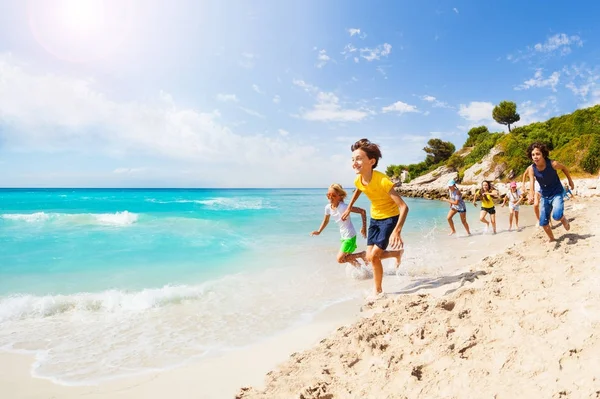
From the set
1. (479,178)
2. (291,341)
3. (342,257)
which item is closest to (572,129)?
(479,178)

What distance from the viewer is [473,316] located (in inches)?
121

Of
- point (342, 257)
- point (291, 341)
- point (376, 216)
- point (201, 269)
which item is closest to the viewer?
point (291, 341)

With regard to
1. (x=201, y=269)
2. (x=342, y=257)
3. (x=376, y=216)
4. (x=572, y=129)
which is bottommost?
(x=201, y=269)

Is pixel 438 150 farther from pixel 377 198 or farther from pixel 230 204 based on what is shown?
pixel 377 198

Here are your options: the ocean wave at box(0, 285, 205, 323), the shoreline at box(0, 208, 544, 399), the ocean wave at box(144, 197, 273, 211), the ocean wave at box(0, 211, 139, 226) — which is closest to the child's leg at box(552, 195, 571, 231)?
the shoreline at box(0, 208, 544, 399)

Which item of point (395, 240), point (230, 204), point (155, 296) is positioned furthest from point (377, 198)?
point (230, 204)

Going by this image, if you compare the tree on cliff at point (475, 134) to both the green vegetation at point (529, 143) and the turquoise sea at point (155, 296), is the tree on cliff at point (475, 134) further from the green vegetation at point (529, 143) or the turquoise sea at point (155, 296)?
the turquoise sea at point (155, 296)

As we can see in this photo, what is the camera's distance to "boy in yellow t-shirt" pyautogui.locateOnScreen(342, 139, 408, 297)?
15.2ft

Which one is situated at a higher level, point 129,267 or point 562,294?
point 562,294

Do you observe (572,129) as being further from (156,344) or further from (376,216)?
(156,344)

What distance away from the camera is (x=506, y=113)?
172ft

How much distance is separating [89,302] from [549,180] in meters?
8.97

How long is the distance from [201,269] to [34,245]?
8.38 m

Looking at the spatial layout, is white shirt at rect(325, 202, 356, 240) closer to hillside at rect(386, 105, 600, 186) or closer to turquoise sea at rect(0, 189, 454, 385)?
turquoise sea at rect(0, 189, 454, 385)
